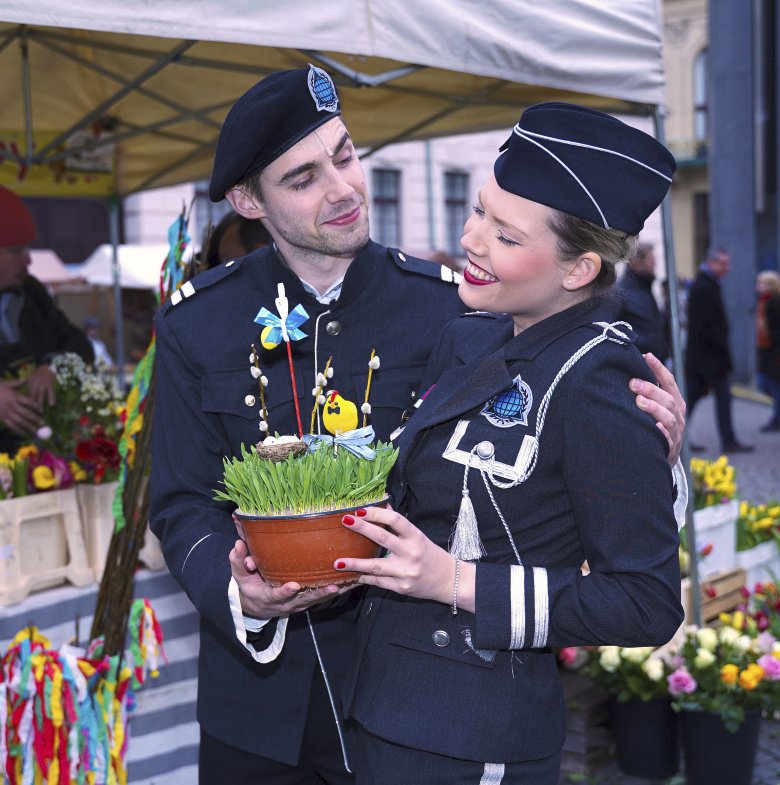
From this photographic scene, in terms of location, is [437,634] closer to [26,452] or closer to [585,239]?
[585,239]

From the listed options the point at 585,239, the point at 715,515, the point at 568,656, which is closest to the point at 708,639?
the point at 568,656

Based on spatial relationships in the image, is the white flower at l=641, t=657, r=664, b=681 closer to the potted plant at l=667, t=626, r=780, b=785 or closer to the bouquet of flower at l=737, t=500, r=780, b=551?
the potted plant at l=667, t=626, r=780, b=785

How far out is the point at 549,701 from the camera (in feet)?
5.62

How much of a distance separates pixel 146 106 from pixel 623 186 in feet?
13.7

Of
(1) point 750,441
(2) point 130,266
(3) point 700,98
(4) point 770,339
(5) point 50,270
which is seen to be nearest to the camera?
(1) point 750,441

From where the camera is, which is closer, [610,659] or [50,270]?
[610,659]

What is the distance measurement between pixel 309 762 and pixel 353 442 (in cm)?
82

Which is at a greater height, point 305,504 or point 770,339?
point 305,504

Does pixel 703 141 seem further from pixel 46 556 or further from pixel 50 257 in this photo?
pixel 46 556

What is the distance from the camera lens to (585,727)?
3.96m

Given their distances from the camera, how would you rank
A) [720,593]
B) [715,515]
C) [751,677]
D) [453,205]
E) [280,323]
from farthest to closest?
[453,205] < [715,515] < [720,593] < [751,677] < [280,323]

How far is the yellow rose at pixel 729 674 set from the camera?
149 inches

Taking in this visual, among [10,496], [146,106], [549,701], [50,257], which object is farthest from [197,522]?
[50,257]

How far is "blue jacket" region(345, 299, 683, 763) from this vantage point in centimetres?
152
